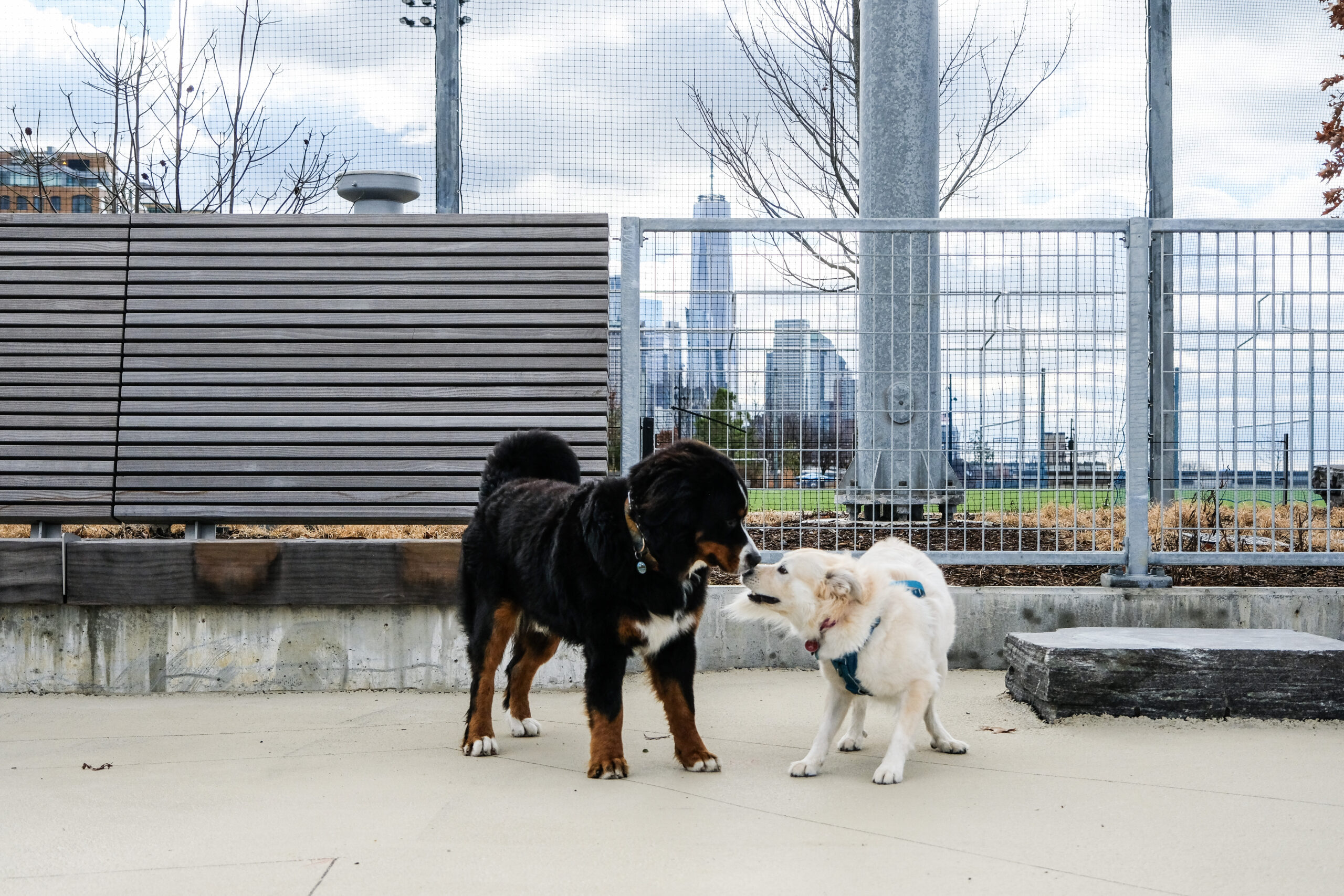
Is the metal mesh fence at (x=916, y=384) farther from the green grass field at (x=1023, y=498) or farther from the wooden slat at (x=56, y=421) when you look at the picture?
the wooden slat at (x=56, y=421)

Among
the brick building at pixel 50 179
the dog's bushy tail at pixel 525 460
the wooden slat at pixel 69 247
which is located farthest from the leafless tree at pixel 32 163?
the dog's bushy tail at pixel 525 460

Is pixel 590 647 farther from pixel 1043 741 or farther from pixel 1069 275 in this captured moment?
pixel 1069 275

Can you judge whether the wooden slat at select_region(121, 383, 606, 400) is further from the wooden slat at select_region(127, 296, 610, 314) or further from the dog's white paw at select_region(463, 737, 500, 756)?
the dog's white paw at select_region(463, 737, 500, 756)

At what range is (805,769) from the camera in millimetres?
3738

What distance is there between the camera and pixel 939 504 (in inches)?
229

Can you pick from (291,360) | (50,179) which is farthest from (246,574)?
(50,179)

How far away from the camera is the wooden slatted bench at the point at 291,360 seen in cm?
598

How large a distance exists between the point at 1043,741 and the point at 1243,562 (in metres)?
2.12

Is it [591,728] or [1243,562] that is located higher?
[1243,562]

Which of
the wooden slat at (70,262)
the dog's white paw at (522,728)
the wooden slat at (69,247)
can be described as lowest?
the dog's white paw at (522,728)

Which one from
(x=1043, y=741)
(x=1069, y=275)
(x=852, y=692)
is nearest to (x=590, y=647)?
(x=852, y=692)

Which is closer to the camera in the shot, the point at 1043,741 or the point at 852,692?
the point at 852,692

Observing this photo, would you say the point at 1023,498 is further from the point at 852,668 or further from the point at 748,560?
the point at 748,560

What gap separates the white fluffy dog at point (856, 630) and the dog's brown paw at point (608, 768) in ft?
1.92
